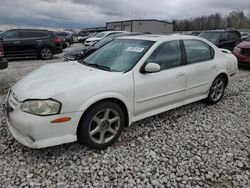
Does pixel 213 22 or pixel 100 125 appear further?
pixel 213 22

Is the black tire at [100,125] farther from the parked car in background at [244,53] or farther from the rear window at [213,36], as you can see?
the rear window at [213,36]

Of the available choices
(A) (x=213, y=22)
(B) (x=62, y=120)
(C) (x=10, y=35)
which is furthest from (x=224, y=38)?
(A) (x=213, y=22)

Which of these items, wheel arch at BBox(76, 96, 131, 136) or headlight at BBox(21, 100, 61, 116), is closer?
headlight at BBox(21, 100, 61, 116)

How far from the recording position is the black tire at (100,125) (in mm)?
2670

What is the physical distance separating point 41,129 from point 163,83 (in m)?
1.93

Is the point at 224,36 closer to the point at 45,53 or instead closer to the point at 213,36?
the point at 213,36

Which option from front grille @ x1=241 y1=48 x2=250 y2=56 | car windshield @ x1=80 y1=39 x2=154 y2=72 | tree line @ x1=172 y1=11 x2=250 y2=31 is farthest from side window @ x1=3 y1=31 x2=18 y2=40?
tree line @ x1=172 y1=11 x2=250 y2=31

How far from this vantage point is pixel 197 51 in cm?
407

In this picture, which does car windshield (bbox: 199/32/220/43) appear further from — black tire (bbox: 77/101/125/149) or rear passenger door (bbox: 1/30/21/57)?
rear passenger door (bbox: 1/30/21/57)

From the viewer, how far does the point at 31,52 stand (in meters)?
11.1

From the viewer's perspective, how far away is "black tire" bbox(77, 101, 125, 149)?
2.67m

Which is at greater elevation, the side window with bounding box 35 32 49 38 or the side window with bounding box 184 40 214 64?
the side window with bounding box 35 32 49 38

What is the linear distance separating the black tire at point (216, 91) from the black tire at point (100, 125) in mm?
2410

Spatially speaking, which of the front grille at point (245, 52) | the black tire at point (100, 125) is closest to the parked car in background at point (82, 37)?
the front grille at point (245, 52)
